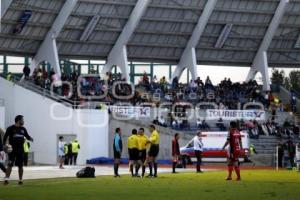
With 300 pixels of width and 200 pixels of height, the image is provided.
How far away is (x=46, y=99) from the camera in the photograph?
55.9 meters

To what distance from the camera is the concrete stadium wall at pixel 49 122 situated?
5531 cm

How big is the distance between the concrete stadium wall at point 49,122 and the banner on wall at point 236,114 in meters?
10.1

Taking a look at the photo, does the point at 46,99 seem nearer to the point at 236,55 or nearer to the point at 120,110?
the point at 120,110

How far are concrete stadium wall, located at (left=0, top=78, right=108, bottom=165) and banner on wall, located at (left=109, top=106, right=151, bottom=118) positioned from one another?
207cm

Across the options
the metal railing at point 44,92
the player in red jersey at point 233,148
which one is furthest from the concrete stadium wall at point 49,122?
the player in red jersey at point 233,148

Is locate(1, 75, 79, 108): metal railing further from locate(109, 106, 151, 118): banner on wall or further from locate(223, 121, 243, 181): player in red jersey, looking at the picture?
locate(223, 121, 243, 181): player in red jersey

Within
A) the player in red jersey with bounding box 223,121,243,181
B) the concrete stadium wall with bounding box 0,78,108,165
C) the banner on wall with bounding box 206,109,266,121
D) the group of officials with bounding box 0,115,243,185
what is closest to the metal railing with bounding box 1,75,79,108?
the concrete stadium wall with bounding box 0,78,108,165

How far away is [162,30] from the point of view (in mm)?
67500

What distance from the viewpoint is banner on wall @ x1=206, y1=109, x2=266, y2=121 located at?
63.9 meters

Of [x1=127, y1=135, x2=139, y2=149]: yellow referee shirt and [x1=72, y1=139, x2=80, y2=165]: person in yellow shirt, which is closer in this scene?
[x1=127, y1=135, x2=139, y2=149]: yellow referee shirt

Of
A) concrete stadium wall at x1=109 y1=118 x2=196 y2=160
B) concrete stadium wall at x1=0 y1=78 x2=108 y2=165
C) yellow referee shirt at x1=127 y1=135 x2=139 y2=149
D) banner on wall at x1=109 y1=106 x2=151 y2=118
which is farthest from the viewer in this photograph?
banner on wall at x1=109 y1=106 x2=151 y2=118

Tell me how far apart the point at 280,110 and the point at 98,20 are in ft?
49.0

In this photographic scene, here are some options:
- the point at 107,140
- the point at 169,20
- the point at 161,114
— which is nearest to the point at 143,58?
the point at 169,20

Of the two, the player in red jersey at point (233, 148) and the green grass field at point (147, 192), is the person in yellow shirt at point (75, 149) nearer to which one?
the player in red jersey at point (233, 148)
